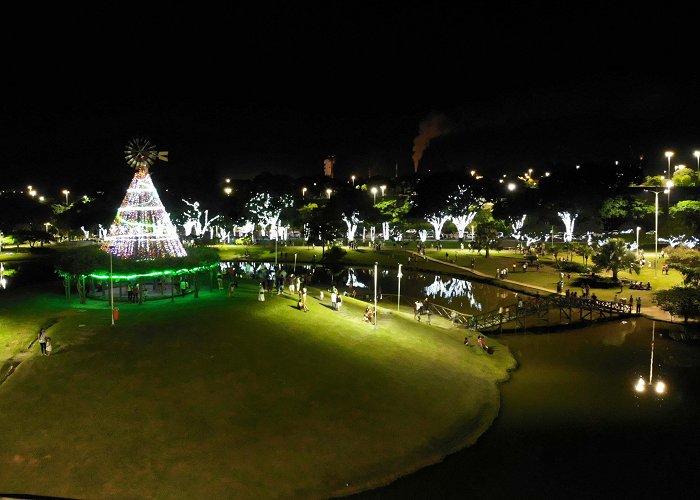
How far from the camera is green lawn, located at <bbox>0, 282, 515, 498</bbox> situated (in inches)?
677

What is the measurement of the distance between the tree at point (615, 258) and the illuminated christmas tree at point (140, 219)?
42.2m

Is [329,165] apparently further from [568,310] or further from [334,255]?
[568,310]

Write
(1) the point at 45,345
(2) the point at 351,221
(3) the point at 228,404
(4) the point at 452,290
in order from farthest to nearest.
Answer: (2) the point at 351,221
(4) the point at 452,290
(1) the point at 45,345
(3) the point at 228,404

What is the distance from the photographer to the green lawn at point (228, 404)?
1719 centimetres

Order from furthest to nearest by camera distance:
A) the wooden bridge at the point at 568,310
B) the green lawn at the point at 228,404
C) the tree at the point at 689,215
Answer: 1. the tree at the point at 689,215
2. the wooden bridge at the point at 568,310
3. the green lawn at the point at 228,404

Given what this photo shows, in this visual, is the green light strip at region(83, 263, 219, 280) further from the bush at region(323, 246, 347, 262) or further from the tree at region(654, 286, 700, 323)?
the bush at region(323, 246, 347, 262)

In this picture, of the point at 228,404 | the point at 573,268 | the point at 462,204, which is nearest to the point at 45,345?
the point at 228,404

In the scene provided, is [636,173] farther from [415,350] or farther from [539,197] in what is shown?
[415,350]

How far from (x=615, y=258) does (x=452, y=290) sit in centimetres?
1697

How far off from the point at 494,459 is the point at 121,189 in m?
105

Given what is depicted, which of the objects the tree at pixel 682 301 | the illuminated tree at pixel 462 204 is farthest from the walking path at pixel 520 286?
the illuminated tree at pixel 462 204

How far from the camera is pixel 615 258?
54031 millimetres

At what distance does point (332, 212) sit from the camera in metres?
91.5

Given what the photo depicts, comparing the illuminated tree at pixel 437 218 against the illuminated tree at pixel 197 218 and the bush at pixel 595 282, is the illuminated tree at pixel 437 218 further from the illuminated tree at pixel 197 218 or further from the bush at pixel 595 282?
the illuminated tree at pixel 197 218
